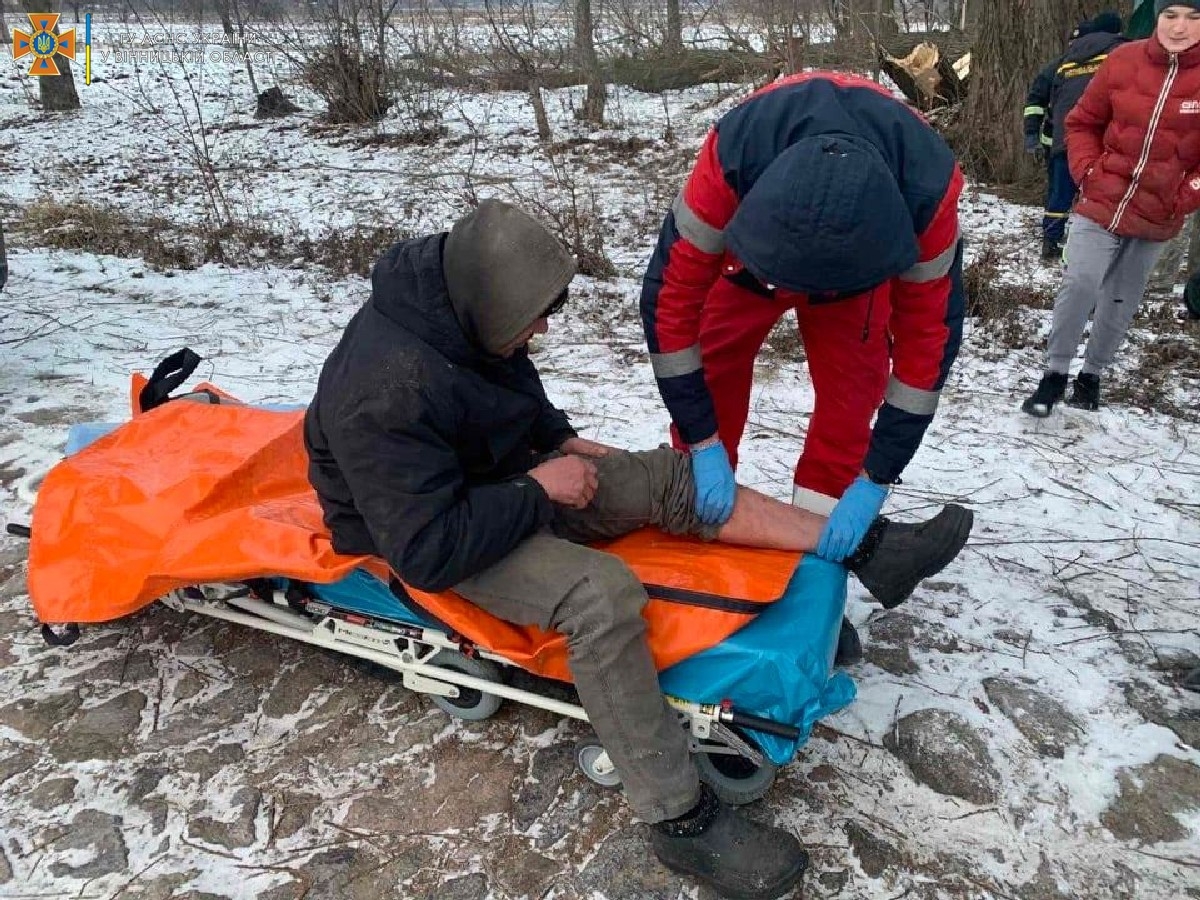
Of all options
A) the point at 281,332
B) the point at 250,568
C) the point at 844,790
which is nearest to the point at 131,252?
the point at 281,332

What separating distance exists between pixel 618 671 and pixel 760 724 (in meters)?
0.36

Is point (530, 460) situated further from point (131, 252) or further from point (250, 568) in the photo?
point (131, 252)

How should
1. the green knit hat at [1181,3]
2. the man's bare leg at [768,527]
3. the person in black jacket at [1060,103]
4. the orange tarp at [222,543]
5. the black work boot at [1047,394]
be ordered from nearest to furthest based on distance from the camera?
the orange tarp at [222,543]
the man's bare leg at [768,527]
the green knit hat at [1181,3]
the black work boot at [1047,394]
the person in black jacket at [1060,103]

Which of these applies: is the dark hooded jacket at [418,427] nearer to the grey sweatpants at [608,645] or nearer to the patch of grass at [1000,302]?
the grey sweatpants at [608,645]

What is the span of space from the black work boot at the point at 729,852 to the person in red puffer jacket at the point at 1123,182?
309 centimetres

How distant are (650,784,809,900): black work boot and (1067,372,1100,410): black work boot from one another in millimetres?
3255

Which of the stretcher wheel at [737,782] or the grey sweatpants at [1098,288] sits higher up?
the grey sweatpants at [1098,288]

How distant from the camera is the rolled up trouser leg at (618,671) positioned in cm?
196

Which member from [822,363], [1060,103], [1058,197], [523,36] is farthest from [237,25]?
[822,363]

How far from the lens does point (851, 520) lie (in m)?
2.41

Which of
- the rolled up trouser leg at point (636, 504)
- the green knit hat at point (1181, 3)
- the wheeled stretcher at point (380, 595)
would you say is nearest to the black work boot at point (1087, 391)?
the green knit hat at point (1181, 3)

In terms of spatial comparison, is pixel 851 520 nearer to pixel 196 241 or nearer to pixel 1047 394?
pixel 1047 394

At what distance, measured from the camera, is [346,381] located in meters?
2.00

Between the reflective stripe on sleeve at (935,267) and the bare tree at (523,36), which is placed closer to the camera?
the reflective stripe on sleeve at (935,267)
